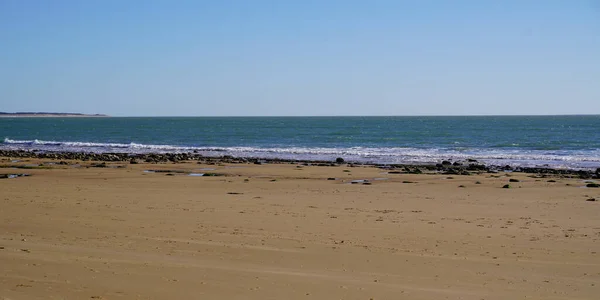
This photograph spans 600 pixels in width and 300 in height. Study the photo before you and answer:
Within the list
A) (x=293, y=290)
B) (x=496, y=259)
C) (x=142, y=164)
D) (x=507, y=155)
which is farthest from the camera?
(x=507, y=155)

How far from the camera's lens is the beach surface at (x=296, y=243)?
7246 millimetres

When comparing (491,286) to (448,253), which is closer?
(491,286)

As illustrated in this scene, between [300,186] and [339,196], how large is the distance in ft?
11.6

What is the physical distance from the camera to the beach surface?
285 inches

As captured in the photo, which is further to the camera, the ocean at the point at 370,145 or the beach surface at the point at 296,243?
the ocean at the point at 370,145

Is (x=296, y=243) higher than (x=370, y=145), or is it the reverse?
(x=370, y=145)

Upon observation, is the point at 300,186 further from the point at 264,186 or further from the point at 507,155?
the point at 507,155

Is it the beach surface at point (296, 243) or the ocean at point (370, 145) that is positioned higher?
the ocean at point (370, 145)

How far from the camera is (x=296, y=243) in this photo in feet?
33.0

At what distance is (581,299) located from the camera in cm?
715

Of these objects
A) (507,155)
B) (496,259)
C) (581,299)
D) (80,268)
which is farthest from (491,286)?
(507,155)

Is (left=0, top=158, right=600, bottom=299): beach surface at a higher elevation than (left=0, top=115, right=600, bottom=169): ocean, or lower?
lower

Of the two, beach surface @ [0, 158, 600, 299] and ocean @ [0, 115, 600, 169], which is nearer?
beach surface @ [0, 158, 600, 299]

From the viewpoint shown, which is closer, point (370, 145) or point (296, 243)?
point (296, 243)
